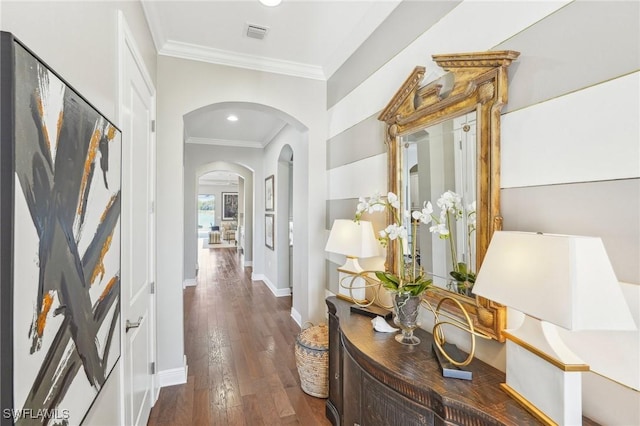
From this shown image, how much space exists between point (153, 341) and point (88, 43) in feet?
6.82

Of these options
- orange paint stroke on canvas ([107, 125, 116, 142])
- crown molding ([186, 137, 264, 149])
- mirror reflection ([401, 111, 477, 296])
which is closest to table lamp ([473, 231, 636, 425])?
mirror reflection ([401, 111, 477, 296])

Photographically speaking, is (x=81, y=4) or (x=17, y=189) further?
(x=81, y=4)

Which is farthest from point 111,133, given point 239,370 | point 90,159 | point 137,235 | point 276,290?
point 276,290

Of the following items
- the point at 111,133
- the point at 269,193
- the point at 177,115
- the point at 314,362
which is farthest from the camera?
the point at 269,193

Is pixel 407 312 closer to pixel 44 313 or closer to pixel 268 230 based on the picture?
pixel 44 313

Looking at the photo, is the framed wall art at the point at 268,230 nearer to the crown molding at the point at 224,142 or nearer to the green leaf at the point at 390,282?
the crown molding at the point at 224,142

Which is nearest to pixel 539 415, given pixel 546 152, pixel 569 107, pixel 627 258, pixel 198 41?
pixel 627 258

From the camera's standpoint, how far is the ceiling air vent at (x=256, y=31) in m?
2.35

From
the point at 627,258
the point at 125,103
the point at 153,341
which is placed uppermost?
the point at 125,103

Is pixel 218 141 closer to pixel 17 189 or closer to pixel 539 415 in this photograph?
pixel 17 189

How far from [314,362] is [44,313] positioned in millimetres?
1975

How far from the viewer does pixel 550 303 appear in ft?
2.72

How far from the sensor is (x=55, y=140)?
31.0 inches

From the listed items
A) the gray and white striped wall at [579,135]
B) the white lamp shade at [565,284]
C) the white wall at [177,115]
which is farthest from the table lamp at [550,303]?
the white wall at [177,115]
